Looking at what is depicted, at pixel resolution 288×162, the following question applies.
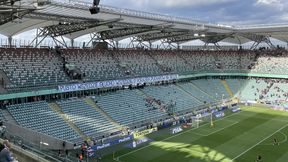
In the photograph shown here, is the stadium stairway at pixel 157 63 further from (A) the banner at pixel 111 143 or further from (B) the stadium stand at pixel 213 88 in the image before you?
(A) the banner at pixel 111 143

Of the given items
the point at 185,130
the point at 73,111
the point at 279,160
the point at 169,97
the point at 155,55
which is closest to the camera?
the point at 279,160

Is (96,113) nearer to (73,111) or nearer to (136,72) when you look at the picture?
(73,111)

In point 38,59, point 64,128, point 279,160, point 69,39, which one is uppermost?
point 69,39

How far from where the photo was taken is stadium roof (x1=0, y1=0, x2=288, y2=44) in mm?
32619

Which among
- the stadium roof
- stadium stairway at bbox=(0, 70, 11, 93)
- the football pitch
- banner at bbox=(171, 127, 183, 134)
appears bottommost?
the football pitch

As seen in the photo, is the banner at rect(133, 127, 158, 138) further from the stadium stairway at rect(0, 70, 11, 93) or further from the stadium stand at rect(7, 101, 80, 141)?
the stadium stairway at rect(0, 70, 11, 93)

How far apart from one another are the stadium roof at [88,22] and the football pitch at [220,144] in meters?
17.7

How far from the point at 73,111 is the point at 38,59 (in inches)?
407

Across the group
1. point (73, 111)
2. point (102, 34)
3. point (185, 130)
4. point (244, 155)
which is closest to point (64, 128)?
point (73, 111)

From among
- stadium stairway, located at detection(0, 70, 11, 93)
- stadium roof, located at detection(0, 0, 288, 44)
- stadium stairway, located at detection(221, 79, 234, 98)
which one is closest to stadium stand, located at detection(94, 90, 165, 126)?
stadium roof, located at detection(0, 0, 288, 44)

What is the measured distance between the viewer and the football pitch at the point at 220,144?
3419cm

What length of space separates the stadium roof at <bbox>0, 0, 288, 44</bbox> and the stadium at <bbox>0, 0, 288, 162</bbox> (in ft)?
0.55

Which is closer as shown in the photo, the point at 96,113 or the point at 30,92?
the point at 30,92

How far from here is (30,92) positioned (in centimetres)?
3991
